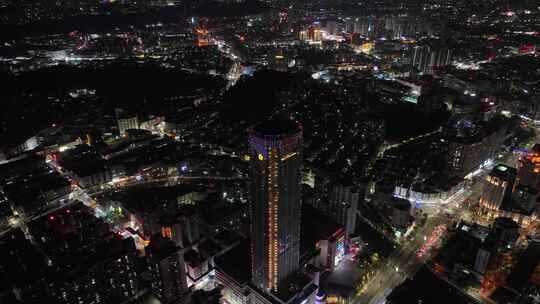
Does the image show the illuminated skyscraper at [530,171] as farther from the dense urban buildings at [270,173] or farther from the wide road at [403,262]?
the wide road at [403,262]

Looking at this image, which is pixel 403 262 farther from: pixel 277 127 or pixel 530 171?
pixel 530 171

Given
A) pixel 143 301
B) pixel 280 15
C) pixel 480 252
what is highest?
pixel 280 15

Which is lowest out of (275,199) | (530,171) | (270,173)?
(530,171)

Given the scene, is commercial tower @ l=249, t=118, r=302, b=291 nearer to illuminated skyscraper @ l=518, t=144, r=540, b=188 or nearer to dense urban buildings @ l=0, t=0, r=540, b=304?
dense urban buildings @ l=0, t=0, r=540, b=304

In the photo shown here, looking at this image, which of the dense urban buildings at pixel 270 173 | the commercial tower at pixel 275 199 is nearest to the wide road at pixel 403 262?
the dense urban buildings at pixel 270 173

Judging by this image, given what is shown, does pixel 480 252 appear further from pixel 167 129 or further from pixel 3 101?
pixel 3 101

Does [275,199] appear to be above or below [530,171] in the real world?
above

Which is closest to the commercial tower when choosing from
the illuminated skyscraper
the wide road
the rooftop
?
the rooftop

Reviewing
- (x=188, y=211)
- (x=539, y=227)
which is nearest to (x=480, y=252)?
(x=539, y=227)

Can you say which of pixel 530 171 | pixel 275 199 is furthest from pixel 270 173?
pixel 530 171
